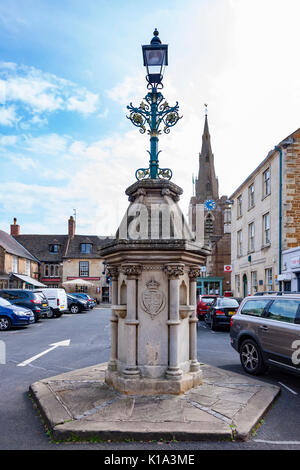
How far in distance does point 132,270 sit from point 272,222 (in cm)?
1682

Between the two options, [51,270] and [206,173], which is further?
[206,173]

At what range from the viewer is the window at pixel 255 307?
736 centimetres

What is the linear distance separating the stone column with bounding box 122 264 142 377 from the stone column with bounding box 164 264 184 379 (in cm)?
48

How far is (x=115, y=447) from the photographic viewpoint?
382 centimetres

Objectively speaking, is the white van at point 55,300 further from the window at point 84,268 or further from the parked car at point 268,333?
the window at point 84,268

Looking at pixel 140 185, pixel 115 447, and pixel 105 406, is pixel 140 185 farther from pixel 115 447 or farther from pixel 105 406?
pixel 115 447

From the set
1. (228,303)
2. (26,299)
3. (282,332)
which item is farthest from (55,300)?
(282,332)

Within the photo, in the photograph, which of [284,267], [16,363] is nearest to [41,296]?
[16,363]

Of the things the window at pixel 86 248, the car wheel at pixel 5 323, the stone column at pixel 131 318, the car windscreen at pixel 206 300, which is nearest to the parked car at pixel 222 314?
the car windscreen at pixel 206 300

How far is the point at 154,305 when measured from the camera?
5512 mm

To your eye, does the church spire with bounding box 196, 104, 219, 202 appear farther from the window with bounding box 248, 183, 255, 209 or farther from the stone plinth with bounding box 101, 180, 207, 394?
the stone plinth with bounding box 101, 180, 207, 394

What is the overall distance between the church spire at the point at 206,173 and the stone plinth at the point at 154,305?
194 feet

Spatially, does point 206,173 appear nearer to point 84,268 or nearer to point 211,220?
point 211,220
